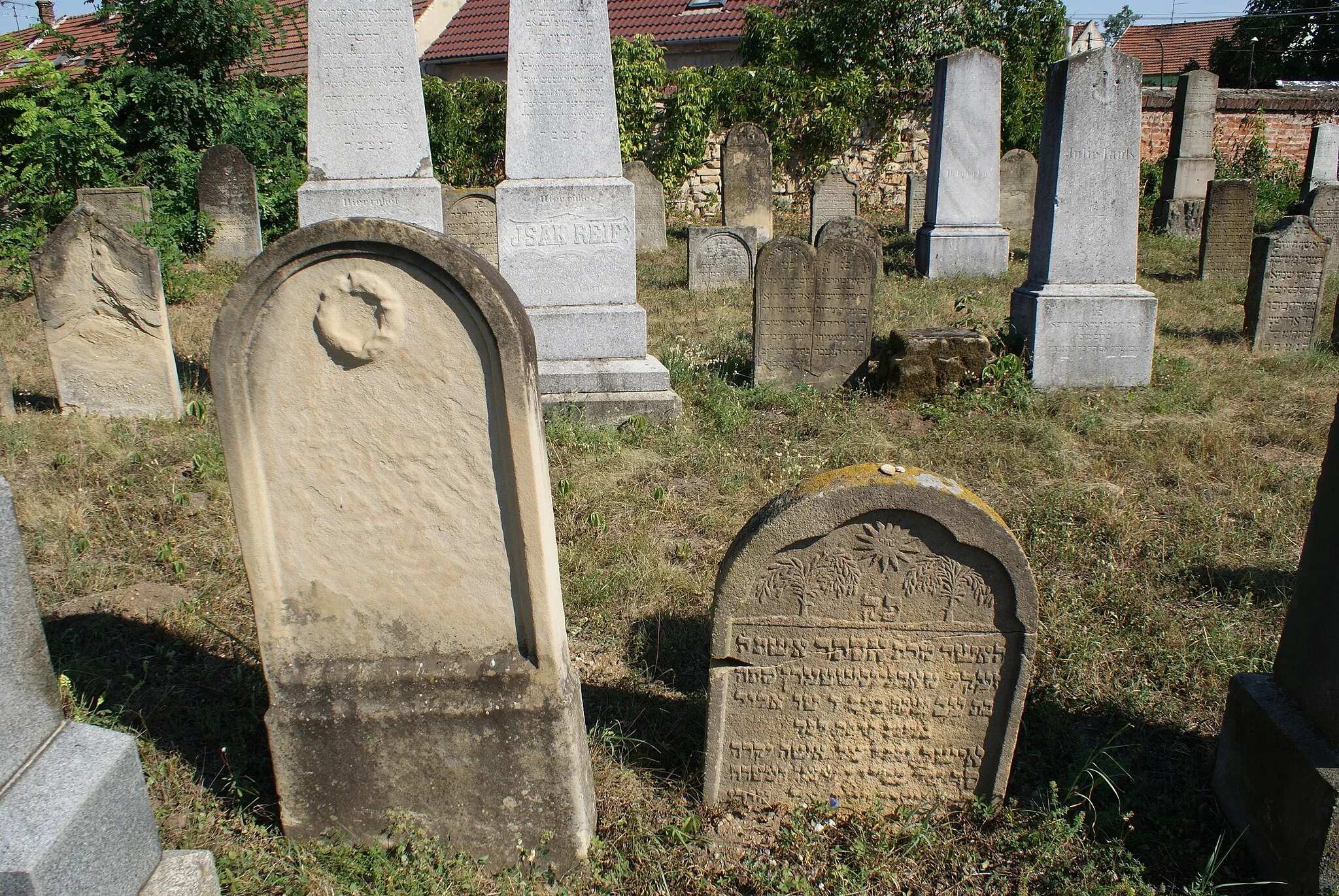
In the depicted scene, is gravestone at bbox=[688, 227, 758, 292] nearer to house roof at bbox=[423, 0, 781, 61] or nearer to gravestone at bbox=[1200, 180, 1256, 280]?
gravestone at bbox=[1200, 180, 1256, 280]

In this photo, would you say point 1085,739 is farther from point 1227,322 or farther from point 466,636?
point 1227,322

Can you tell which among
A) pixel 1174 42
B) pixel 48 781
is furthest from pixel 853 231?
pixel 1174 42

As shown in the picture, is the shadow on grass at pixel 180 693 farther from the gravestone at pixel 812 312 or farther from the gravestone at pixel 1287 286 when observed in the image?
the gravestone at pixel 1287 286

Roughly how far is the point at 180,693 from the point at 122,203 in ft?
30.2

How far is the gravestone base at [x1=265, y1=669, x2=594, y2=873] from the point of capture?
231 cm

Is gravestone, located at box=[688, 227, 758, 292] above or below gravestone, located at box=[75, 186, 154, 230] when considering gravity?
below

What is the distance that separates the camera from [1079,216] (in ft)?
20.8

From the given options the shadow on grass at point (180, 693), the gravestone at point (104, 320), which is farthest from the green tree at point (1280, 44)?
the shadow on grass at point (180, 693)

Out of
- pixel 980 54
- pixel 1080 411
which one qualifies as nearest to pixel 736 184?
pixel 980 54

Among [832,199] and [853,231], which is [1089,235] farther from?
[832,199]

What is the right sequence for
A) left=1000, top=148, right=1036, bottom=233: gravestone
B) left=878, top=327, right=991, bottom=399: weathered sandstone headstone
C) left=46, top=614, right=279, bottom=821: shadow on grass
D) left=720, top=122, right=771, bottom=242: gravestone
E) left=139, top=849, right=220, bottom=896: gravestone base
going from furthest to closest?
left=1000, top=148, right=1036, bottom=233: gravestone < left=720, top=122, right=771, bottom=242: gravestone < left=878, top=327, right=991, bottom=399: weathered sandstone headstone < left=46, top=614, right=279, bottom=821: shadow on grass < left=139, top=849, right=220, bottom=896: gravestone base

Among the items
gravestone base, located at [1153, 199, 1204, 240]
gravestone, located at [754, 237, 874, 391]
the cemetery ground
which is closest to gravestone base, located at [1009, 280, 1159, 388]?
the cemetery ground

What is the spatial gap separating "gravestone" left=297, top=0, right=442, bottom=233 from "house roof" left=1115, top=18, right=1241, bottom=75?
38053mm

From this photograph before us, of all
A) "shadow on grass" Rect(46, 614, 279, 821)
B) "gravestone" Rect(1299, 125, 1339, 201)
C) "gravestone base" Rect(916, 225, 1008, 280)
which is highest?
"gravestone" Rect(1299, 125, 1339, 201)
